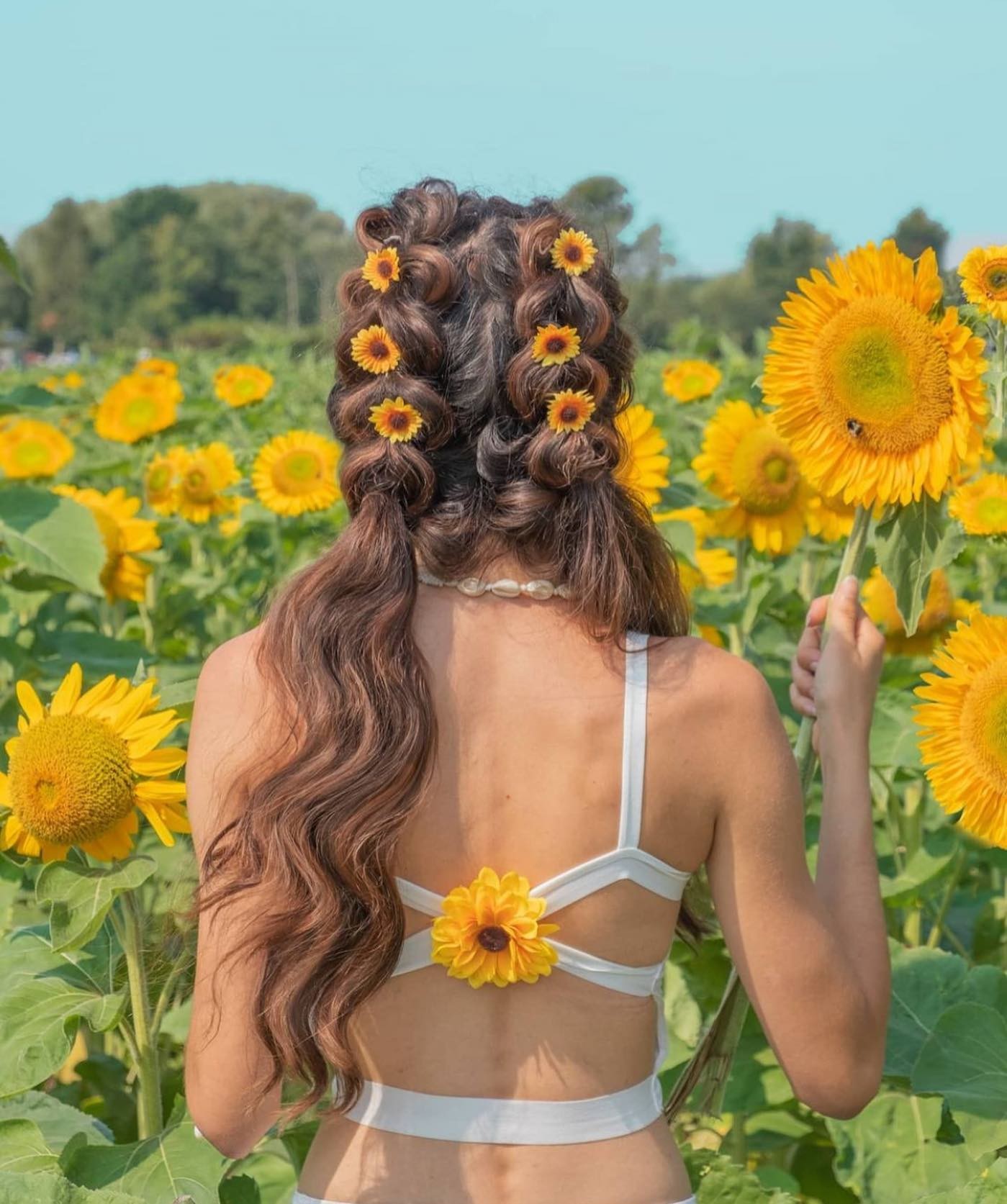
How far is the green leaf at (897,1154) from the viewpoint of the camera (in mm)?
2365

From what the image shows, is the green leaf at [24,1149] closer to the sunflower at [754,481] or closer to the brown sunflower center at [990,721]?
the brown sunflower center at [990,721]

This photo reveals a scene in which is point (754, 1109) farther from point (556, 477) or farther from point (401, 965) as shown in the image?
point (556, 477)

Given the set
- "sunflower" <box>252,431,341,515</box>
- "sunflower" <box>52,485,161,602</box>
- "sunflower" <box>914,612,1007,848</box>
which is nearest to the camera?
"sunflower" <box>914,612,1007,848</box>

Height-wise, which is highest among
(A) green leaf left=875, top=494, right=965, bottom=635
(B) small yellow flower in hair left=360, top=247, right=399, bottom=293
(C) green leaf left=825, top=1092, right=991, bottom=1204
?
(B) small yellow flower in hair left=360, top=247, right=399, bottom=293

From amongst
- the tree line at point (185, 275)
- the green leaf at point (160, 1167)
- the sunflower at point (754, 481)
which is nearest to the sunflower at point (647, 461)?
the sunflower at point (754, 481)

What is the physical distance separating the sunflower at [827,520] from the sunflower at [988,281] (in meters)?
1.05

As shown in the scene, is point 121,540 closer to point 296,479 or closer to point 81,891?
point 296,479

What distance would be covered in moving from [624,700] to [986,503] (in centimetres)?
122

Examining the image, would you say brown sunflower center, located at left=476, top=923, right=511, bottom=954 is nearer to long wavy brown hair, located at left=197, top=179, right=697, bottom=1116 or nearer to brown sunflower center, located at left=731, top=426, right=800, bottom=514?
long wavy brown hair, located at left=197, top=179, right=697, bottom=1116

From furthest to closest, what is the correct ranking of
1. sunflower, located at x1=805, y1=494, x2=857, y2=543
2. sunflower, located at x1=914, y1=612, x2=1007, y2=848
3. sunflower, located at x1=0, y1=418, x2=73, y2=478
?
sunflower, located at x1=0, y1=418, x2=73, y2=478, sunflower, located at x1=805, y1=494, x2=857, y2=543, sunflower, located at x1=914, y1=612, x2=1007, y2=848

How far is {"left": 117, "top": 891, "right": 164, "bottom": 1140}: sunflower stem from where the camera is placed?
2105 mm

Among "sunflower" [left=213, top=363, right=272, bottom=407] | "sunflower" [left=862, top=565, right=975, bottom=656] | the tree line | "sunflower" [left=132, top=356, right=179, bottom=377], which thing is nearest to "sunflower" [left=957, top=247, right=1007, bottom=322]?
"sunflower" [left=862, top=565, right=975, bottom=656]

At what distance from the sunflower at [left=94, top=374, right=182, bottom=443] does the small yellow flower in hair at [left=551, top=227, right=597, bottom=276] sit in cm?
381

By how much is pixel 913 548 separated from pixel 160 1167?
48.6 inches
